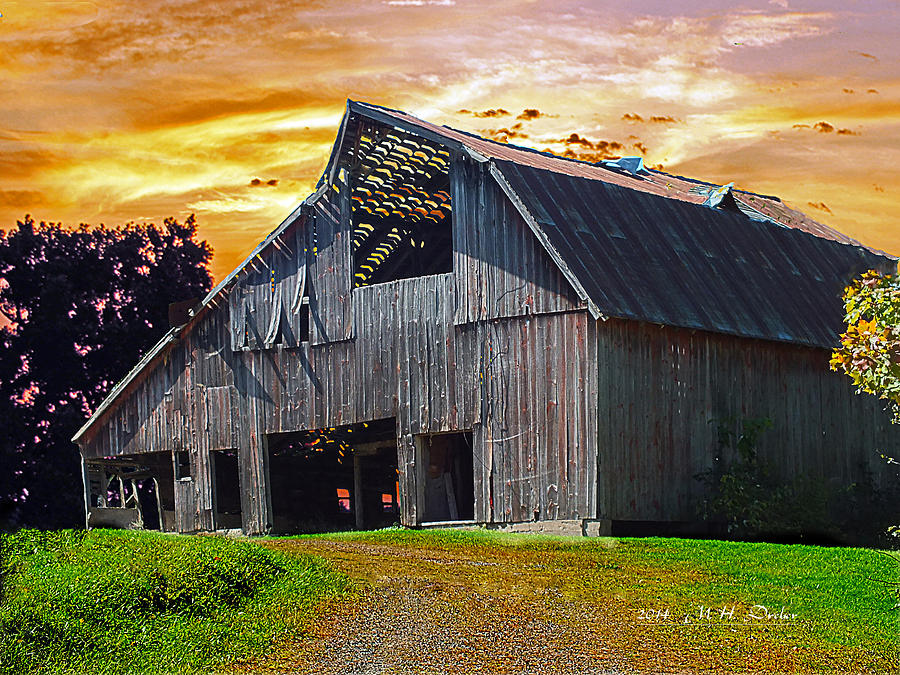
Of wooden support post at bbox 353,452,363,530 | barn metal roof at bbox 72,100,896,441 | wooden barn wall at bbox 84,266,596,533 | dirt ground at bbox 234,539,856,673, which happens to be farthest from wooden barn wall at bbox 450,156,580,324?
dirt ground at bbox 234,539,856,673

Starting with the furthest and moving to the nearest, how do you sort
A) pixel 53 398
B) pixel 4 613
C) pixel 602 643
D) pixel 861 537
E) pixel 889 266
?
1. pixel 53 398
2. pixel 889 266
3. pixel 861 537
4. pixel 4 613
5. pixel 602 643

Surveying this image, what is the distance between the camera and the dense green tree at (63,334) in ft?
146

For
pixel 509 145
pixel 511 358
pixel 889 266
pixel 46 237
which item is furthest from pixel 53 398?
pixel 889 266

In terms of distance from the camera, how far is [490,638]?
53.4ft

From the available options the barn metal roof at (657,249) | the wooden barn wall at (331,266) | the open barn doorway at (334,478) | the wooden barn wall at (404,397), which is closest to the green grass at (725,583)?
the wooden barn wall at (404,397)

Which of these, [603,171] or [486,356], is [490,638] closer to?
[486,356]

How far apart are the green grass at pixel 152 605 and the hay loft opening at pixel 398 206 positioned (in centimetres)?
1154

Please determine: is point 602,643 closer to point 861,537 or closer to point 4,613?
point 4,613

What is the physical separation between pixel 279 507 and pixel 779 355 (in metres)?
14.2

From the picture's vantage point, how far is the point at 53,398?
46.3 meters

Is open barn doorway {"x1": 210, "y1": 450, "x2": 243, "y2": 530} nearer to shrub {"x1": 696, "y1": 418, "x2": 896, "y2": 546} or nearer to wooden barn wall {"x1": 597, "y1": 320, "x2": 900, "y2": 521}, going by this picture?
wooden barn wall {"x1": 597, "y1": 320, "x2": 900, "y2": 521}

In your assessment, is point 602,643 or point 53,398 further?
point 53,398

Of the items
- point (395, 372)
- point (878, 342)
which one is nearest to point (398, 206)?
point (395, 372)

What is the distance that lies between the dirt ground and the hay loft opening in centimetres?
1304
